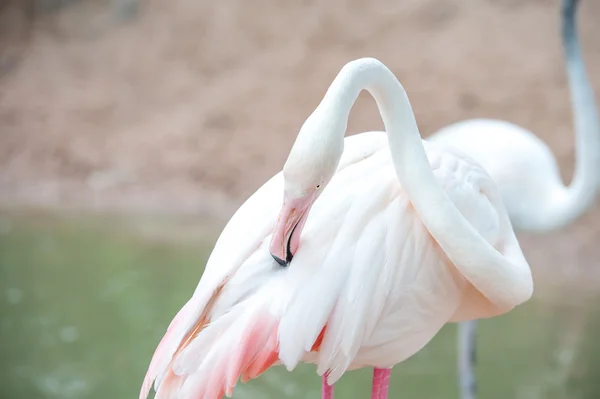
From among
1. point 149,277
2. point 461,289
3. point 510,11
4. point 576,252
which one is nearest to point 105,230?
point 149,277

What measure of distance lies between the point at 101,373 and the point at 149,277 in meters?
0.76

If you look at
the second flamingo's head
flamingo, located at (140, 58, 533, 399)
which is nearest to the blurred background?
flamingo, located at (140, 58, 533, 399)

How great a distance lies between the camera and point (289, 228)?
142 cm

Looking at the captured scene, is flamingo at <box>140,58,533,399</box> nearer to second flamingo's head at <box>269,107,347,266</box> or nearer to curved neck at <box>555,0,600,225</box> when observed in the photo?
second flamingo's head at <box>269,107,347,266</box>

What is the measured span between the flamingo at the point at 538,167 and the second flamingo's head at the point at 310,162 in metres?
1.64

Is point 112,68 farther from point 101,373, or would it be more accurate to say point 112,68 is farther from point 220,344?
point 220,344

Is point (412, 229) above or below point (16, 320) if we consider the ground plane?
above

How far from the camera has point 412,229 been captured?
64.4 inches

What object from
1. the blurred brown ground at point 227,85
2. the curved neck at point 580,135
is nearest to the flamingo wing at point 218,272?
the curved neck at point 580,135

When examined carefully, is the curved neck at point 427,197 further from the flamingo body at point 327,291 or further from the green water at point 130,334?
the green water at point 130,334

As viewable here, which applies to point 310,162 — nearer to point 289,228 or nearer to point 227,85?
point 289,228

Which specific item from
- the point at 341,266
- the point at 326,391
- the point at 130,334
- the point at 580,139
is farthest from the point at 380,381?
the point at 130,334

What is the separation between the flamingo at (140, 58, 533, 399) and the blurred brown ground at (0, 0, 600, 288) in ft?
8.67

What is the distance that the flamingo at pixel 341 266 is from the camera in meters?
1.43
